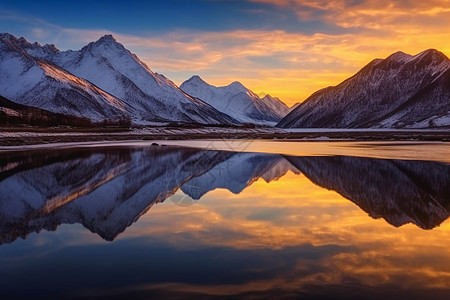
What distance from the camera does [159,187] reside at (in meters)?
25.3

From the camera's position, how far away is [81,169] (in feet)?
112

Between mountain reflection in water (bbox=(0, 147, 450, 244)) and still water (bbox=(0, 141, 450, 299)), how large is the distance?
0.36ft

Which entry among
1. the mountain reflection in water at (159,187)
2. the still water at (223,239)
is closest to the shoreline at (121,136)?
the mountain reflection in water at (159,187)

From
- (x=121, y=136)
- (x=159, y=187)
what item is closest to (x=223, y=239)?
(x=159, y=187)

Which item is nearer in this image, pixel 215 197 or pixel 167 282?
pixel 167 282

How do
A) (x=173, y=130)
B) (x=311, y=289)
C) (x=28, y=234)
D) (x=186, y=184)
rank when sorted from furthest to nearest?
(x=173, y=130) → (x=186, y=184) → (x=28, y=234) → (x=311, y=289)

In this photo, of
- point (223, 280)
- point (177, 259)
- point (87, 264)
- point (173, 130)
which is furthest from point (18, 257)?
point (173, 130)

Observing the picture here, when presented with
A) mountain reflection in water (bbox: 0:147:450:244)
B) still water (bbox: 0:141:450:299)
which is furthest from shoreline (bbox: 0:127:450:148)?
still water (bbox: 0:141:450:299)

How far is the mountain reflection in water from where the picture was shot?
17.1 metres

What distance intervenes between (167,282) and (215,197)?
1247cm

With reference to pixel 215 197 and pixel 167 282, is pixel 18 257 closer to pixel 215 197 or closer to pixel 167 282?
pixel 167 282

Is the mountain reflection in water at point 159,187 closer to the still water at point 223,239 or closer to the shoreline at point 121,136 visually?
the still water at point 223,239

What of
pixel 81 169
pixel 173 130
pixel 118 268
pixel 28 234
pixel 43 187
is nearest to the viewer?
pixel 118 268

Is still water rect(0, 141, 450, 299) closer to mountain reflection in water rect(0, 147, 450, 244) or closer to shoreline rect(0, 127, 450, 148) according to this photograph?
mountain reflection in water rect(0, 147, 450, 244)
